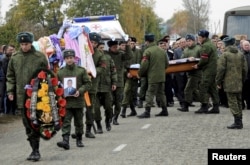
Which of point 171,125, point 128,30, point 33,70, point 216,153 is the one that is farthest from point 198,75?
point 128,30

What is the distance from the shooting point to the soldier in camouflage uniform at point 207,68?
17078mm

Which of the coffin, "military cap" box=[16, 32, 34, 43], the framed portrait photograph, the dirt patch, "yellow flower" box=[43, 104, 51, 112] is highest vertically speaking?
"military cap" box=[16, 32, 34, 43]

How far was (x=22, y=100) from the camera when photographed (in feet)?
36.3

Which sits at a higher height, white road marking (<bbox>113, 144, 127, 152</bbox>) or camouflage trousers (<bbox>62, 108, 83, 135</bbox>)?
camouflage trousers (<bbox>62, 108, 83, 135</bbox>)

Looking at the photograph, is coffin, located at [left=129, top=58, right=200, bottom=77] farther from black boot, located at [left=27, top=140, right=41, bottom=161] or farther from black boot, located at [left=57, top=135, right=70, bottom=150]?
black boot, located at [left=27, top=140, right=41, bottom=161]

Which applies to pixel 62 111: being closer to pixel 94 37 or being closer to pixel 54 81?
pixel 54 81

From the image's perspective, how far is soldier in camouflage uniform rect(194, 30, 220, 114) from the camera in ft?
A: 56.0

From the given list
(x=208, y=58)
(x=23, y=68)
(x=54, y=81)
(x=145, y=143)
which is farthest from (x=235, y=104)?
(x=23, y=68)

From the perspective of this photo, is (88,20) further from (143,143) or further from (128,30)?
(128,30)

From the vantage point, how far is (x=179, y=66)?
18.0 m

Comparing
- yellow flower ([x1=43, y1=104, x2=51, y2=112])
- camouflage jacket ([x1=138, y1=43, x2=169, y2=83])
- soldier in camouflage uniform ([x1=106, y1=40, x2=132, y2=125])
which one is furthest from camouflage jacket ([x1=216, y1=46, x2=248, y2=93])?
yellow flower ([x1=43, y1=104, x2=51, y2=112])

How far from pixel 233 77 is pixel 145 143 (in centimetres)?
266

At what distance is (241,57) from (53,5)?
191ft

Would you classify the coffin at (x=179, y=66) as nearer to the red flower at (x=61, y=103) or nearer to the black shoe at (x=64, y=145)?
the black shoe at (x=64, y=145)
